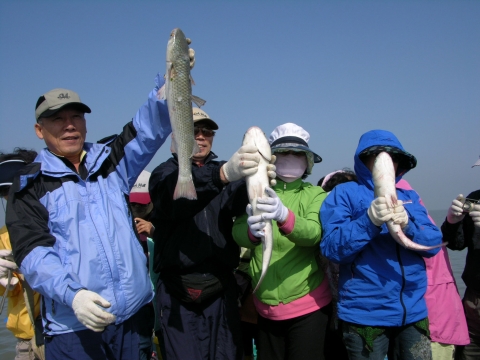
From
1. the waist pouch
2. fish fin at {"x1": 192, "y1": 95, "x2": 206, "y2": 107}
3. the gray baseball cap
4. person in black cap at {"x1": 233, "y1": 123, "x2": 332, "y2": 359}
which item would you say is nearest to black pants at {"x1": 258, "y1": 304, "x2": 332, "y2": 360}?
person in black cap at {"x1": 233, "y1": 123, "x2": 332, "y2": 359}

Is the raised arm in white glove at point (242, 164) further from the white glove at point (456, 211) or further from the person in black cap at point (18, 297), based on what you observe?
the white glove at point (456, 211)

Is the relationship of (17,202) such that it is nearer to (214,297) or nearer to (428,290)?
(214,297)

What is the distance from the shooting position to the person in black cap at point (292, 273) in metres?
3.49

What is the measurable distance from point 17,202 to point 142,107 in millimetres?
1207

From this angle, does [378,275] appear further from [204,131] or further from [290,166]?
[204,131]

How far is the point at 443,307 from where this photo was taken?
152 inches

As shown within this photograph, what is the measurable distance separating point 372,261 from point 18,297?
11.9 ft

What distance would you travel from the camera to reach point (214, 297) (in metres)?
3.67

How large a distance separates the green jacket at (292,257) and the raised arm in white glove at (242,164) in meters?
0.60

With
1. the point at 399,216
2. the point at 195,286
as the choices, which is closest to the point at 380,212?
the point at 399,216

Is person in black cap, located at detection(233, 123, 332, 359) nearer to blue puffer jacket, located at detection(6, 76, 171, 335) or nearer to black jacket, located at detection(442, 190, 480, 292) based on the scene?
blue puffer jacket, located at detection(6, 76, 171, 335)

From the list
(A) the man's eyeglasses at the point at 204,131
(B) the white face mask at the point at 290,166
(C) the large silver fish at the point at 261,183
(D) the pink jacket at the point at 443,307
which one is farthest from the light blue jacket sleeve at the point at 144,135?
(D) the pink jacket at the point at 443,307

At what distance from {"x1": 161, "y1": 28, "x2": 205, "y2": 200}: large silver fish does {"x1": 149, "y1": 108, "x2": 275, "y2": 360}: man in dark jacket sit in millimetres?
475

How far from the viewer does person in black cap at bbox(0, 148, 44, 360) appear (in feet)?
12.5
